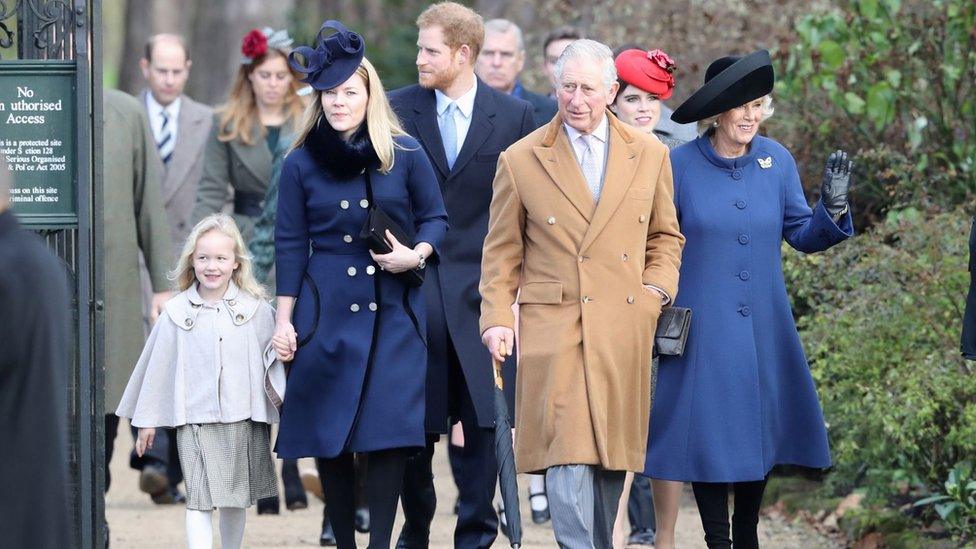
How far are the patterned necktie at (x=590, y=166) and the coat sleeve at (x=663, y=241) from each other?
0.21 meters

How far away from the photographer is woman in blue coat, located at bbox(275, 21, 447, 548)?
7133 millimetres

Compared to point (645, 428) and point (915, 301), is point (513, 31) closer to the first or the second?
point (915, 301)

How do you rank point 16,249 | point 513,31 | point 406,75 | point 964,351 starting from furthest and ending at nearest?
1. point 406,75
2. point 513,31
3. point 964,351
4. point 16,249

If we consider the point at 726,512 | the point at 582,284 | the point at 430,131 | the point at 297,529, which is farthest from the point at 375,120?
the point at 297,529

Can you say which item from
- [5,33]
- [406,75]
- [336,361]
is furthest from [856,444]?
[406,75]

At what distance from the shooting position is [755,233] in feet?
23.3

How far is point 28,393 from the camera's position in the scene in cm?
484

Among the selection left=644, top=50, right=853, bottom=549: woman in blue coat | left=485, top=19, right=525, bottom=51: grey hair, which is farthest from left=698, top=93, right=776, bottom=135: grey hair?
left=485, top=19, right=525, bottom=51: grey hair

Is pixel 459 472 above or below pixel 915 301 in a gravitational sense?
below

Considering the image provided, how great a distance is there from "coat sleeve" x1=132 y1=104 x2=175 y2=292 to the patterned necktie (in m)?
2.72

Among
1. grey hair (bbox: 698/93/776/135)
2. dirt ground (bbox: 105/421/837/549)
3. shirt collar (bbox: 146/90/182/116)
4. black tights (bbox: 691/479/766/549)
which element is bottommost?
dirt ground (bbox: 105/421/837/549)

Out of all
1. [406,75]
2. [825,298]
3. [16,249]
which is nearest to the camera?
[16,249]

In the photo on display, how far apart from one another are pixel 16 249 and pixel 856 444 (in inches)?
182

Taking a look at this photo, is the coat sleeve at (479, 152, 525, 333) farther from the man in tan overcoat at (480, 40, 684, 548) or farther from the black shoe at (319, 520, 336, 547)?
the black shoe at (319, 520, 336, 547)
